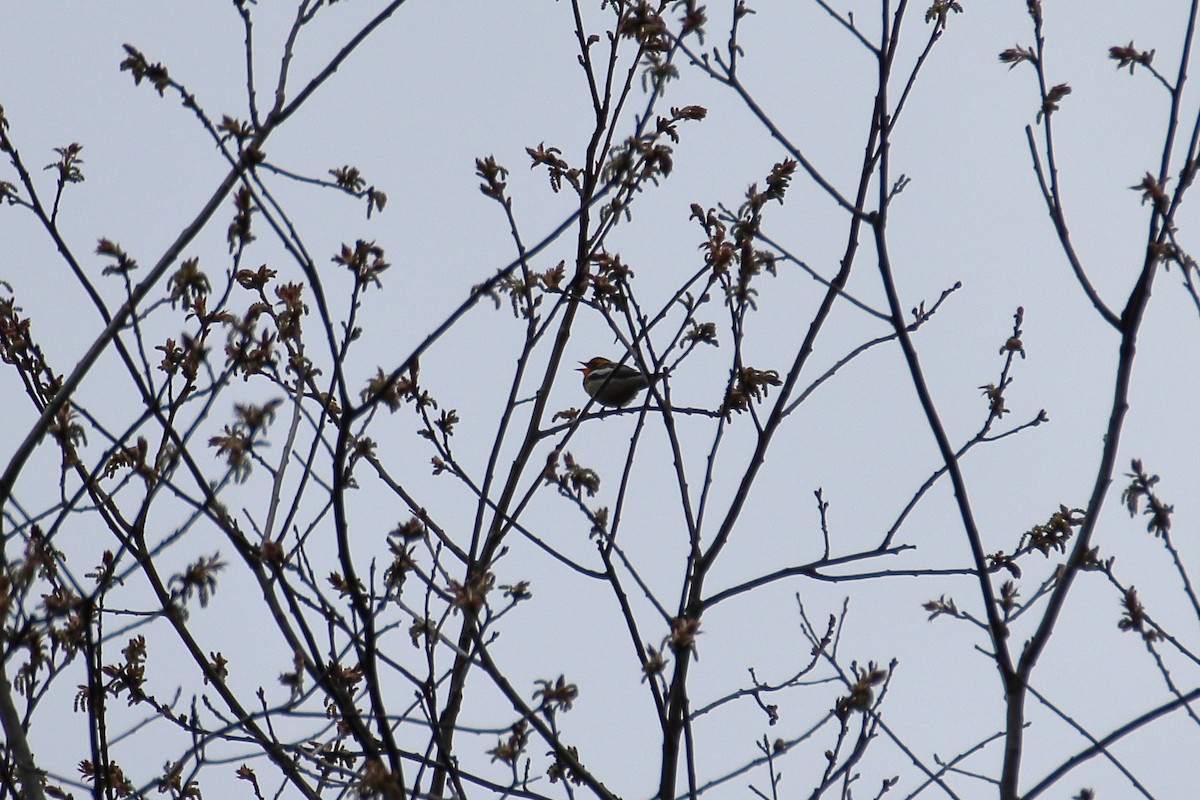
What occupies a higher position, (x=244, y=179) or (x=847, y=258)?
(x=847, y=258)

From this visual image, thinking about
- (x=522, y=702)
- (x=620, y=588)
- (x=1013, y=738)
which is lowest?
(x=1013, y=738)

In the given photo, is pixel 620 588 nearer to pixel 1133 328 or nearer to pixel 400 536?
pixel 400 536

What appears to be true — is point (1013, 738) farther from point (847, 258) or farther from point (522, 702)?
point (847, 258)

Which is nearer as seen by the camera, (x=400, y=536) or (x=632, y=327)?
(x=400, y=536)

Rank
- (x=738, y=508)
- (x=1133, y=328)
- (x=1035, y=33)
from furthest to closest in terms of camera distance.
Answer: (x=738, y=508), (x=1035, y=33), (x=1133, y=328)

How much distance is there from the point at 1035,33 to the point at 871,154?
2.10 feet

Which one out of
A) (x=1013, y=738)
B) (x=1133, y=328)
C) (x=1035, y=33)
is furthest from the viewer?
(x=1035, y=33)

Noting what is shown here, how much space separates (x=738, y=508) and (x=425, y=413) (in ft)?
5.68

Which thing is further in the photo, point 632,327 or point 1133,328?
point 632,327

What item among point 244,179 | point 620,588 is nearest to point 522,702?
point 620,588

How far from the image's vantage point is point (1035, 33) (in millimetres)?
3818

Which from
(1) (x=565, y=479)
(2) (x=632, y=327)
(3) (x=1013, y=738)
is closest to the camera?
(3) (x=1013, y=738)

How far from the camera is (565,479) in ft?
14.4

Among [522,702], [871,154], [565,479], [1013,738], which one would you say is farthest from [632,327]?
[1013,738]
